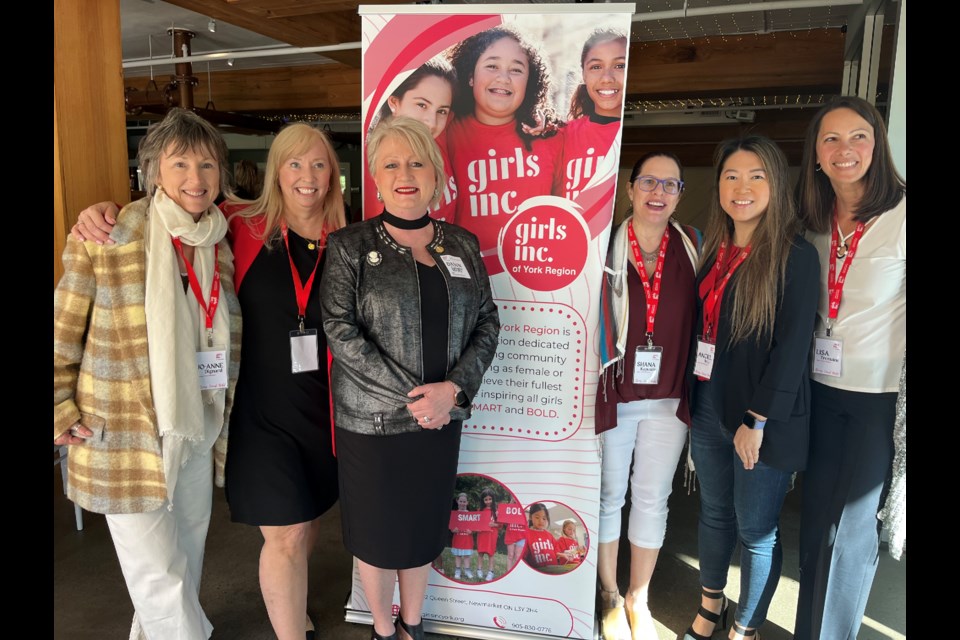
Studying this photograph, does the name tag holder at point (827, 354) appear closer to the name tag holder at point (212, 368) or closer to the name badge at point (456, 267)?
the name badge at point (456, 267)

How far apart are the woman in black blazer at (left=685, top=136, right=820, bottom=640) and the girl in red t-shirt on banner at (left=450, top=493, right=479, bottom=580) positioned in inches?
37.7

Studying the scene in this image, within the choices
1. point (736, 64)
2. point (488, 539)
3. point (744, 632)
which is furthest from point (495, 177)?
point (736, 64)

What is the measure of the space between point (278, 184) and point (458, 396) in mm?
1000

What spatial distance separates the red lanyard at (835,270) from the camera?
1.99 metres

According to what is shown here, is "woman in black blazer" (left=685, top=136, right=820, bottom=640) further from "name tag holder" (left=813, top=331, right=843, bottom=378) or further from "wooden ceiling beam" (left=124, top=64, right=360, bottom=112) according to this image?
"wooden ceiling beam" (left=124, top=64, right=360, bottom=112)

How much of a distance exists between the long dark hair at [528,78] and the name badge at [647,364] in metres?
0.90

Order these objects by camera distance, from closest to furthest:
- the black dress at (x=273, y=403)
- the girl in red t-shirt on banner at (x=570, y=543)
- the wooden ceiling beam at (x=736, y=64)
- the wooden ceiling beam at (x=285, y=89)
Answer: the black dress at (x=273, y=403), the girl in red t-shirt on banner at (x=570, y=543), the wooden ceiling beam at (x=736, y=64), the wooden ceiling beam at (x=285, y=89)

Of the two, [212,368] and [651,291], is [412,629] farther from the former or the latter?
[651,291]

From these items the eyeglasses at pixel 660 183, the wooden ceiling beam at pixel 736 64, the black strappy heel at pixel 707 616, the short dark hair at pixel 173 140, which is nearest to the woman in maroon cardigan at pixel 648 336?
the eyeglasses at pixel 660 183

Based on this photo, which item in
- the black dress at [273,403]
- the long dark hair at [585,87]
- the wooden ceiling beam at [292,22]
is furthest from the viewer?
the wooden ceiling beam at [292,22]

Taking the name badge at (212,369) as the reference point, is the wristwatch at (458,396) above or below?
below

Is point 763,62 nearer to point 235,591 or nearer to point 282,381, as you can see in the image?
point 282,381

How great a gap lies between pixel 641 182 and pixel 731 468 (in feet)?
3.74

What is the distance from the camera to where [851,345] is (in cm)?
200
